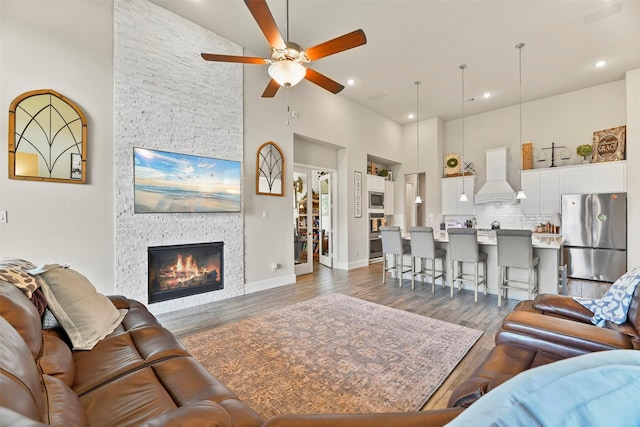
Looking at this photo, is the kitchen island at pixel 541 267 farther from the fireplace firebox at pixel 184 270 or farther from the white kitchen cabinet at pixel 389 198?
the fireplace firebox at pixel 184 270

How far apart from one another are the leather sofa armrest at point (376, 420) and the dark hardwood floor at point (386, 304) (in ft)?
4.53

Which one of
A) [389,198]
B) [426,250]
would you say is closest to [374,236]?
[389,198]

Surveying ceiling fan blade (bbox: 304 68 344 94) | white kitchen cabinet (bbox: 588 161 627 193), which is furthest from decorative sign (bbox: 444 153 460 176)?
ceiling fan blade (bbox: 304 68 344 94)

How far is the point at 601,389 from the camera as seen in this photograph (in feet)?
1.58

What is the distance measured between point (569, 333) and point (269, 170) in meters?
4.24

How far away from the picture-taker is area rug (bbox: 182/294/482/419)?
1.83 metres

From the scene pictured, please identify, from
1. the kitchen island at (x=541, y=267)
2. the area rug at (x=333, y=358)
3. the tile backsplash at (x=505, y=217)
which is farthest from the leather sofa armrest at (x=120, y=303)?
the tile backsplash at (x=505, y=217)

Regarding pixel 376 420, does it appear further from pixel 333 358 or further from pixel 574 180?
pixel 574 180

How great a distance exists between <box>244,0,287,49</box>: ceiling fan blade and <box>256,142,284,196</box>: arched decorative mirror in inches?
92.3

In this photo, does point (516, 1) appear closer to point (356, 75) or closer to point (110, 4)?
point (356, 75)

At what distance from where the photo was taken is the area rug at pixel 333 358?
1825mm

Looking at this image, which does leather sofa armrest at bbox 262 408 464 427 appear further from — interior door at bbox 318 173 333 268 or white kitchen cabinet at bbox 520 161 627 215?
white kitchen cabinet at bbox 520 161 627 215

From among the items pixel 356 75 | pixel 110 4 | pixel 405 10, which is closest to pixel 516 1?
pixel 405 10

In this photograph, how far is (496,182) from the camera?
661 cm
